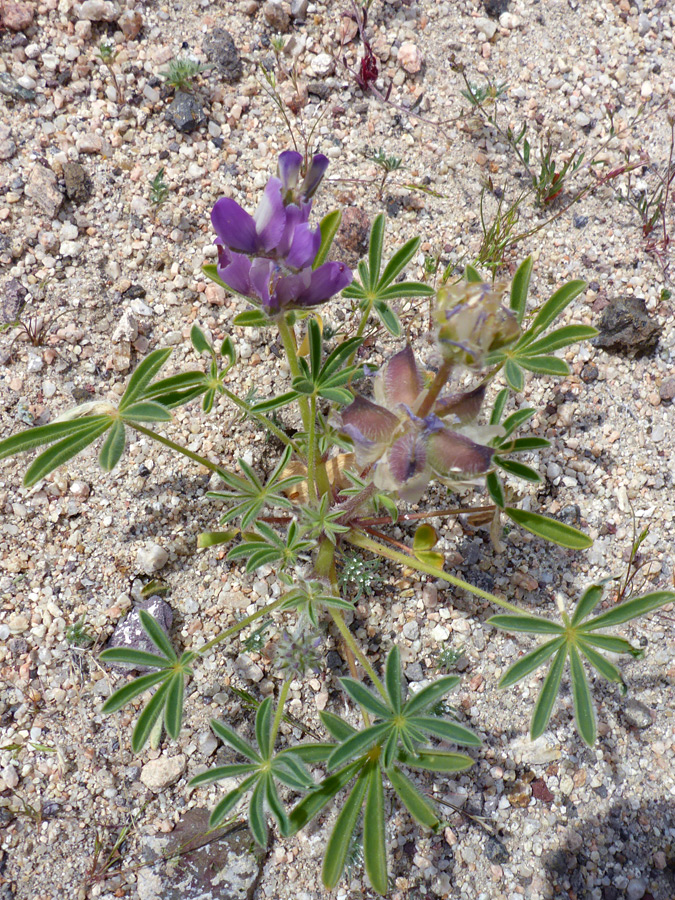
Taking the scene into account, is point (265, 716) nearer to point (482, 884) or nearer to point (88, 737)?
point (88, 737)

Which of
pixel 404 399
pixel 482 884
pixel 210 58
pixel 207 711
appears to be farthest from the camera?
pixel 210 58

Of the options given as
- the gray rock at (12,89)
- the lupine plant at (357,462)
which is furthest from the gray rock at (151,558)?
the gray rock at (12,89)

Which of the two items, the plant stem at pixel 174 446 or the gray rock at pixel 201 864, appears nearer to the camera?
the plant stem at pixel 174 446

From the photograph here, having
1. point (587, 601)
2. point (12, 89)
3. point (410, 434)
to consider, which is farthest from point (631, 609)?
point (12, 89)

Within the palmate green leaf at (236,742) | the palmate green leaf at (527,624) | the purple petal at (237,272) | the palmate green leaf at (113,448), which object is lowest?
the palmate green leaf at (527,624)

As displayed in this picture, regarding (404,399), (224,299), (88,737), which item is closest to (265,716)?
(88,737)

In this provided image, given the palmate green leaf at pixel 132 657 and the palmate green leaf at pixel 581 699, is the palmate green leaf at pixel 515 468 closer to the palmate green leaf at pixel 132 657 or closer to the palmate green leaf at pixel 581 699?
the palmate green leaf at pixel 581 699

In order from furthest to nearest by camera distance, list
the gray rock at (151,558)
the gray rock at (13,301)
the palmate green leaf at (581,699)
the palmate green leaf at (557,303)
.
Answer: the gray rock at (13,301)
the gray rock at (151,558)
the palmate green leaf at (557,303)
the palmate green leaf at (581,699)
